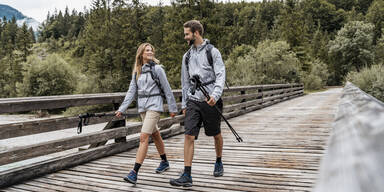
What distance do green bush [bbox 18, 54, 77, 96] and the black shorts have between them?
39.2 meters

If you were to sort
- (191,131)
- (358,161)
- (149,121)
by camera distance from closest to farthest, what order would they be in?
1. (358,161)
2. (191,131)
3. (149,121)

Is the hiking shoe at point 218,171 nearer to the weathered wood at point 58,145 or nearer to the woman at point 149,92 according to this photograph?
the woman at point 149,92

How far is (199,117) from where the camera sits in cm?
377

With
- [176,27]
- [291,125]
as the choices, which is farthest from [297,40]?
[291,125]

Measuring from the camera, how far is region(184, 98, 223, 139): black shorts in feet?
12.2

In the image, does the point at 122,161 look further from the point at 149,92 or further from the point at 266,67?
the point at 266,67

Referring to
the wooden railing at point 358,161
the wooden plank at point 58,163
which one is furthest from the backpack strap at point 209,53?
the wooden railing at point 358,161

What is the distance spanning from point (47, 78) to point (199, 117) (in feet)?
133

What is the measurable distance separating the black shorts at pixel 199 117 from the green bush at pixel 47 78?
39.2m

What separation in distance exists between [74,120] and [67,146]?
1.50 ft

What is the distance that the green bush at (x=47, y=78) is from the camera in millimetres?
38719

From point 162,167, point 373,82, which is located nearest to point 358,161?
point 162,167

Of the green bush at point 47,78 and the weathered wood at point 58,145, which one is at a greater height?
the green bush at point 47,78

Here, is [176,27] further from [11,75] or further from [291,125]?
[11,75]
